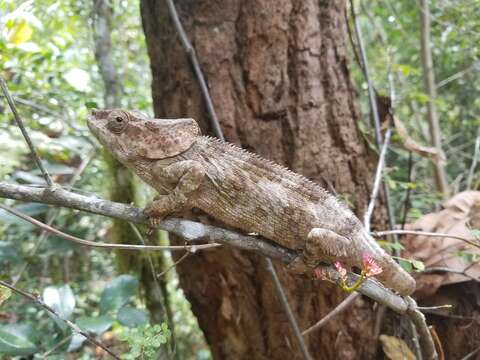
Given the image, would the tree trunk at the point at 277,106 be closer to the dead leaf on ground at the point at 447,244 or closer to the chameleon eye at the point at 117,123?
the dead leaf on ground at the point at 447,244

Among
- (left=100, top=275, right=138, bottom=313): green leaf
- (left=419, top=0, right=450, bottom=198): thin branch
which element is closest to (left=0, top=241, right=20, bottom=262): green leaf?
(left=100, top=275, right=138, bottom=313): green leaf

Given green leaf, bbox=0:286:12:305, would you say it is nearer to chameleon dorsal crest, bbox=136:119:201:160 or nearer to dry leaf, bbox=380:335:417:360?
chameleon dorsal crest, bbox=136:119:201:160

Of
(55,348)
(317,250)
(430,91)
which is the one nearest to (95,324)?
(55,348)

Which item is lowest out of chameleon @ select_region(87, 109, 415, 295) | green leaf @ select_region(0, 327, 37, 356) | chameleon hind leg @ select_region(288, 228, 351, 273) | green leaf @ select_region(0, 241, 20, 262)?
green leaf @ select_region(0, 327, 37, 356)

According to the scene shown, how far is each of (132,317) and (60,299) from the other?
11.4 inches

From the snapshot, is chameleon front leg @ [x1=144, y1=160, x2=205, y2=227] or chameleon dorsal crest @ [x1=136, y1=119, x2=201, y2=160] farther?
chameleon dorsal crest @ [x1=136, y1=119, x2=201, y2=160]

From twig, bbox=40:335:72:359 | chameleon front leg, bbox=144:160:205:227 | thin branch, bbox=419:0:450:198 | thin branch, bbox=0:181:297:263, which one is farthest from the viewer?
thin branch, bbox=419:0:450:198

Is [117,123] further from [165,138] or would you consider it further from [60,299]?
[60,299]

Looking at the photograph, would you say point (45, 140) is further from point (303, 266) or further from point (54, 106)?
point (303, 266)

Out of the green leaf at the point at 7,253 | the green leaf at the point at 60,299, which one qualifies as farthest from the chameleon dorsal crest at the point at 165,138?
the green leaf at the point at 7,253

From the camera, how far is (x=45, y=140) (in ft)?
6.58

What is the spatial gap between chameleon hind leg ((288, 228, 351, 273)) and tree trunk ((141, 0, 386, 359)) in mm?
421

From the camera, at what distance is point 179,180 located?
4.17 ft

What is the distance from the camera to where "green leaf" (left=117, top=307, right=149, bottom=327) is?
1.56m
